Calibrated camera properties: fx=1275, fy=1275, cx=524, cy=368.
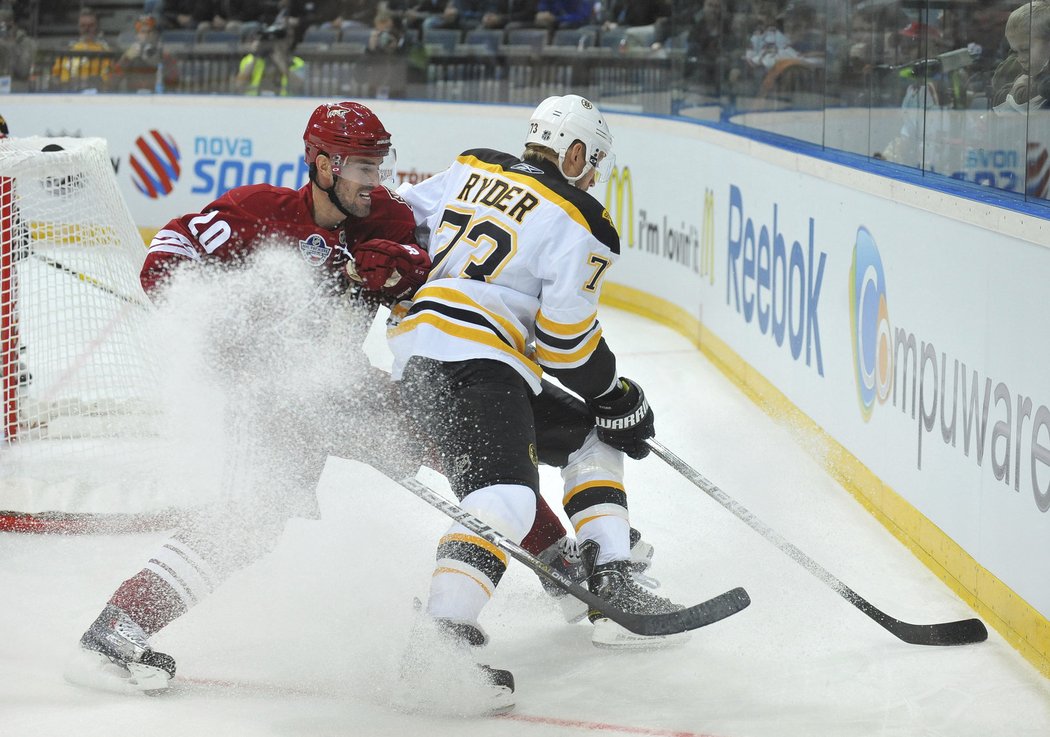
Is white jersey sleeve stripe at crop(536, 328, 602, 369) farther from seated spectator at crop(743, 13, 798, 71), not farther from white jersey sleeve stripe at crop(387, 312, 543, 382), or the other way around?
seated spectator at crop(743, 13, 798, 71)

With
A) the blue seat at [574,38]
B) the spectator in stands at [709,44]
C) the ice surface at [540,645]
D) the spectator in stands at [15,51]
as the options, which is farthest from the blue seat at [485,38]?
the ice surface at [540,645]

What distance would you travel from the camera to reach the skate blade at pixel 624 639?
2973mm

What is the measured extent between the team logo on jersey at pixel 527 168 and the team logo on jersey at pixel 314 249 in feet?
1.63

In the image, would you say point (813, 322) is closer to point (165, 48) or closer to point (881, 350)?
point (881, 350)

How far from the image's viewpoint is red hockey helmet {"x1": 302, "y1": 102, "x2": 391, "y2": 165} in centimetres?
293

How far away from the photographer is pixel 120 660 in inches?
102

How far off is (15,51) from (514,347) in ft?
26.0

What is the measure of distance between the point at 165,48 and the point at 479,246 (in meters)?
7.55

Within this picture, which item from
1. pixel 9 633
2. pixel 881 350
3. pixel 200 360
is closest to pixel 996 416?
pixel 881 350

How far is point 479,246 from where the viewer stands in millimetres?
2854

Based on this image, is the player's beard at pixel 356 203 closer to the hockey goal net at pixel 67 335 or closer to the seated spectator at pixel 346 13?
the hockey goal net at pixel 67 335

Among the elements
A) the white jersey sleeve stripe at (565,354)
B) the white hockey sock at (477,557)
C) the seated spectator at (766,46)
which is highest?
the seated spectator at (766,46)

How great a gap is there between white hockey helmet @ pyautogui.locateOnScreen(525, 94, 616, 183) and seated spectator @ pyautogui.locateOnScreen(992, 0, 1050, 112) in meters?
1.02

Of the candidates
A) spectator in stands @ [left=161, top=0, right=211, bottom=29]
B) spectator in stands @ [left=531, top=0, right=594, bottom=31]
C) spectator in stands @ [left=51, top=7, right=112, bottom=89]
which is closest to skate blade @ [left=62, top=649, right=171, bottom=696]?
spectator in stands @ [left=531, top=0, right=594, bottom=31]
